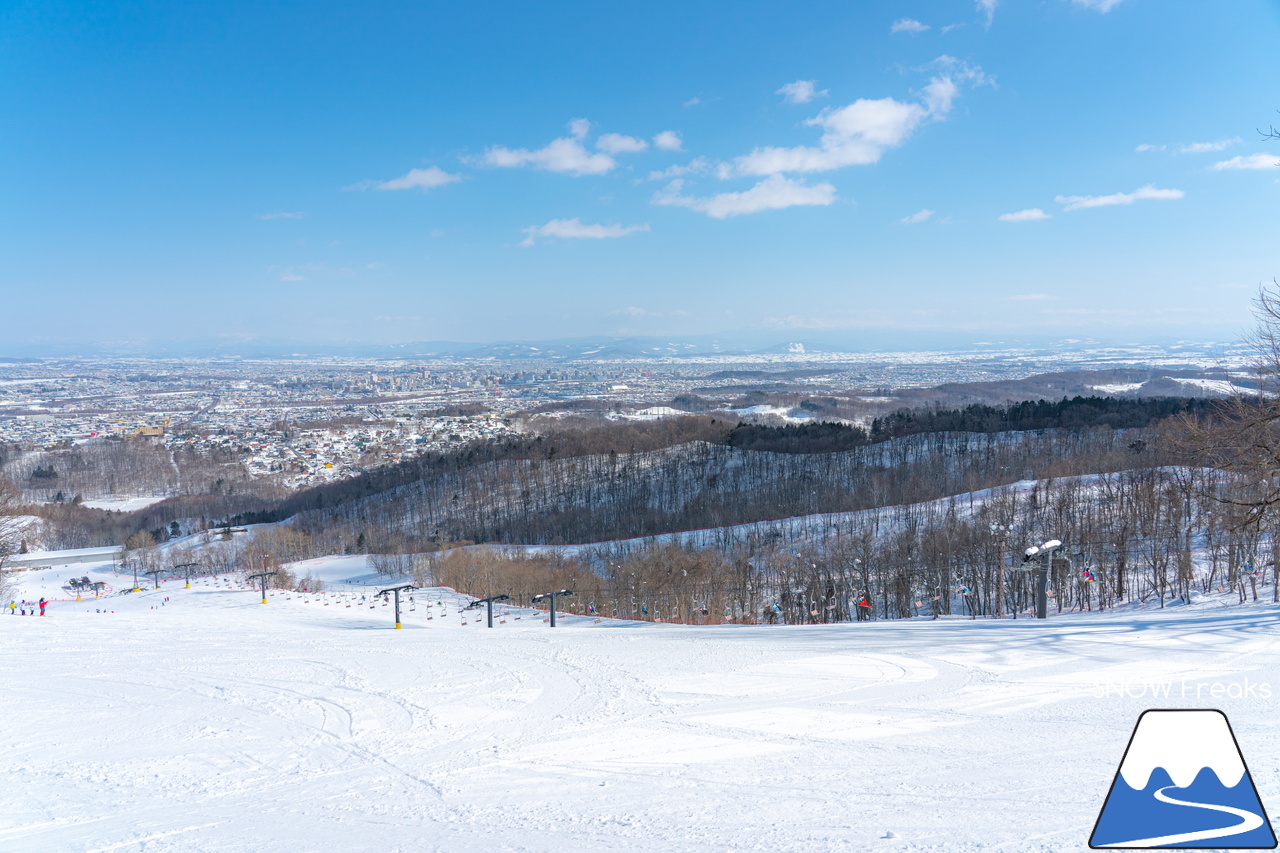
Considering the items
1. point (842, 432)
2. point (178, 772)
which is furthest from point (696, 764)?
point (842, 432)

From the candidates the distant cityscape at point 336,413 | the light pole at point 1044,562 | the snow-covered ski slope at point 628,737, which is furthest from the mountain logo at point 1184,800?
the distant cityscape at point 336,413

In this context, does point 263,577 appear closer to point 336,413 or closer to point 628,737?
point 628,737

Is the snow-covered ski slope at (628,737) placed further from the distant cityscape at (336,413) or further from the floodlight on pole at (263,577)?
the distant cityscape at (336,413)

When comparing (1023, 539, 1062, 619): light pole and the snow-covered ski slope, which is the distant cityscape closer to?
(1023, 539, 1062, 619): light pole

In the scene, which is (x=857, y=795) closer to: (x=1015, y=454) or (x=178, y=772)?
(x=178, y=772)

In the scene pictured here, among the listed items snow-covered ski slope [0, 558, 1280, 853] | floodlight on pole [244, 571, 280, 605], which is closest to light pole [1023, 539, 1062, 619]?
snow-covered ski slope [0, 558, 1280, 853]

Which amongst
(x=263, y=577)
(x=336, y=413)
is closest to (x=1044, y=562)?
(x=263, y=577)
